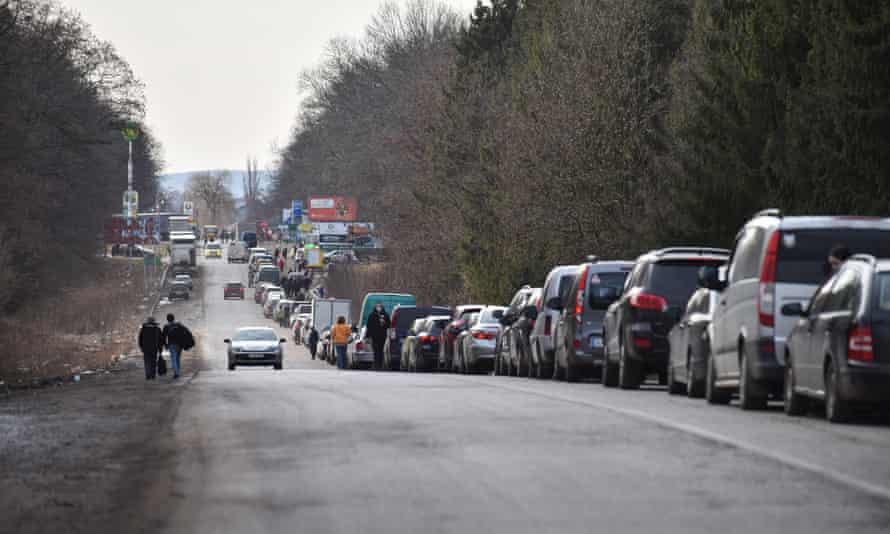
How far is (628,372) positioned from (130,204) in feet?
412

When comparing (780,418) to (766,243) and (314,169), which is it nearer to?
(766,243)

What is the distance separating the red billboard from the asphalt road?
14154cm

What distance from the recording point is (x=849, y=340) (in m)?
17.3

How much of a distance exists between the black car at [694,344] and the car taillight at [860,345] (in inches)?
184

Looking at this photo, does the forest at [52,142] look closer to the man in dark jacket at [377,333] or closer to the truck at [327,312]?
the truck at [327,312]

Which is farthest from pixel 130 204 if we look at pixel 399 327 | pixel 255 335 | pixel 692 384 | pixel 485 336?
pixel 692 384

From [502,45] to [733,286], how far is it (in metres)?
75.0

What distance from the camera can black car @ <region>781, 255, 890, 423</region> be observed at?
56.0ft

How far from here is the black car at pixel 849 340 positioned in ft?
56.0

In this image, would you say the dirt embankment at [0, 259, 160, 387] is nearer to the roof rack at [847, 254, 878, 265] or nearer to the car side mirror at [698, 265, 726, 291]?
the car side mirror at [698, 265, 726, 291]

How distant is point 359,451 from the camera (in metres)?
14.5

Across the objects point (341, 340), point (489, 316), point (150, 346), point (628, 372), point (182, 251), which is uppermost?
point (182, 251)

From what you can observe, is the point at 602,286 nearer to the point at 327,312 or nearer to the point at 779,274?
the point at 779,274

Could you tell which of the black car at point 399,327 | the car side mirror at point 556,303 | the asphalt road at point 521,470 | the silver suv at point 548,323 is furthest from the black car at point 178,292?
the asphalt road at point 521,470
